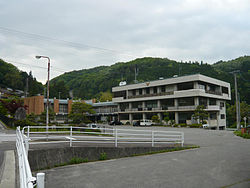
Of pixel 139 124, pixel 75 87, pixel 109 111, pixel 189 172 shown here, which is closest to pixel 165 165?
pixel 189 172

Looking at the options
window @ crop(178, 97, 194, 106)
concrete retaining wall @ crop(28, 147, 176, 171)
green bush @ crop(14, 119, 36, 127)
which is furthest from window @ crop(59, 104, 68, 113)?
concrete retaining wall @ crop(28, 147, 176, 171)

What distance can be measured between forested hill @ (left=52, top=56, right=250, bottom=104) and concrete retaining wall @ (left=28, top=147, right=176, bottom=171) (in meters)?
73.8

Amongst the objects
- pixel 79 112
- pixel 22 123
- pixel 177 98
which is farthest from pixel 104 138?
pixel 177 98

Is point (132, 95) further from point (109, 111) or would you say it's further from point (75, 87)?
point (75, 87)

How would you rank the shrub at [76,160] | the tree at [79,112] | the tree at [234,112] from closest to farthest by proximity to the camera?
the shrub at [76,160] < the tree at [79,112] < the tree at [234,112]

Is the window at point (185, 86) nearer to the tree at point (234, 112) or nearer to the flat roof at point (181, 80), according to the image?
the flat roof at point (181, 80)

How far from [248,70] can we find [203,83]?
48004 mm

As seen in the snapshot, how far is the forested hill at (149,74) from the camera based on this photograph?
8088 centimetres

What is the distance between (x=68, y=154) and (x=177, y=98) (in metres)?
40.0

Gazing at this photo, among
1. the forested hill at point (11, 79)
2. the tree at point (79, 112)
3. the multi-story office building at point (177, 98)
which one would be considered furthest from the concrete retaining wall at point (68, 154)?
the forested hill at point (11, 79)

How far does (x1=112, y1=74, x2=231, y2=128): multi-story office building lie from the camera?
4475 centimetres

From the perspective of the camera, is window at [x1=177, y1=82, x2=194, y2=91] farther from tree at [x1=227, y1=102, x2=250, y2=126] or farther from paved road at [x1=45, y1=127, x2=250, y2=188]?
paved road at [x1=45, y1=127, x2=250, y2=188]

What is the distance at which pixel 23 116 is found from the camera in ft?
123

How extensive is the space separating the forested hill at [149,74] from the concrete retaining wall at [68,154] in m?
73.8
